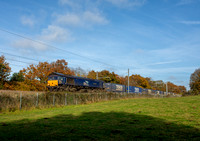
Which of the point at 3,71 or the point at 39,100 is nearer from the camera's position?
the point at 39,100

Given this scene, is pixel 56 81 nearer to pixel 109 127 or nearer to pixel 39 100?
pixel 39 100

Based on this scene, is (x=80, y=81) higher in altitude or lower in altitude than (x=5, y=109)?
higher

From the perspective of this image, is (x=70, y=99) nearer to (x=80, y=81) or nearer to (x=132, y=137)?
(x=80, y=81)

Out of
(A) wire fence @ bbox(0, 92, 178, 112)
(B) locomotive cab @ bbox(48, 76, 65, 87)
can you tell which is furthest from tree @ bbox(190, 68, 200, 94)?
(B) locomotive cab @ bbox(48, 76, 65, 87)

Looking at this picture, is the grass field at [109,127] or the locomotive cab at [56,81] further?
the locomotive cab at [56,81]

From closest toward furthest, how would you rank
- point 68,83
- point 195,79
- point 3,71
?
point 68,83 → point 3,71 → point 195,79

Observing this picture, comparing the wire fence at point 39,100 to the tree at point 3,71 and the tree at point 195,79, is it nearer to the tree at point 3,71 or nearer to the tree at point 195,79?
the tree at point 3,71

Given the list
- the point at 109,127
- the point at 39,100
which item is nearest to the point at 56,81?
the point at 39,100

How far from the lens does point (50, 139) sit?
15.8 feet

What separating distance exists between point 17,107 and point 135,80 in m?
77.0

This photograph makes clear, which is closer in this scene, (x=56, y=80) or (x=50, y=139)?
(x=50, y=139)

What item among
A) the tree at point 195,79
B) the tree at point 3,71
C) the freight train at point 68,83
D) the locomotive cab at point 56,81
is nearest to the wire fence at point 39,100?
the freight train at point 68,83

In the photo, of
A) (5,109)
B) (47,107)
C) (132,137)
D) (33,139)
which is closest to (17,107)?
(5,109)

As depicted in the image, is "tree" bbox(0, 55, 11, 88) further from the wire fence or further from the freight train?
the wire fence
